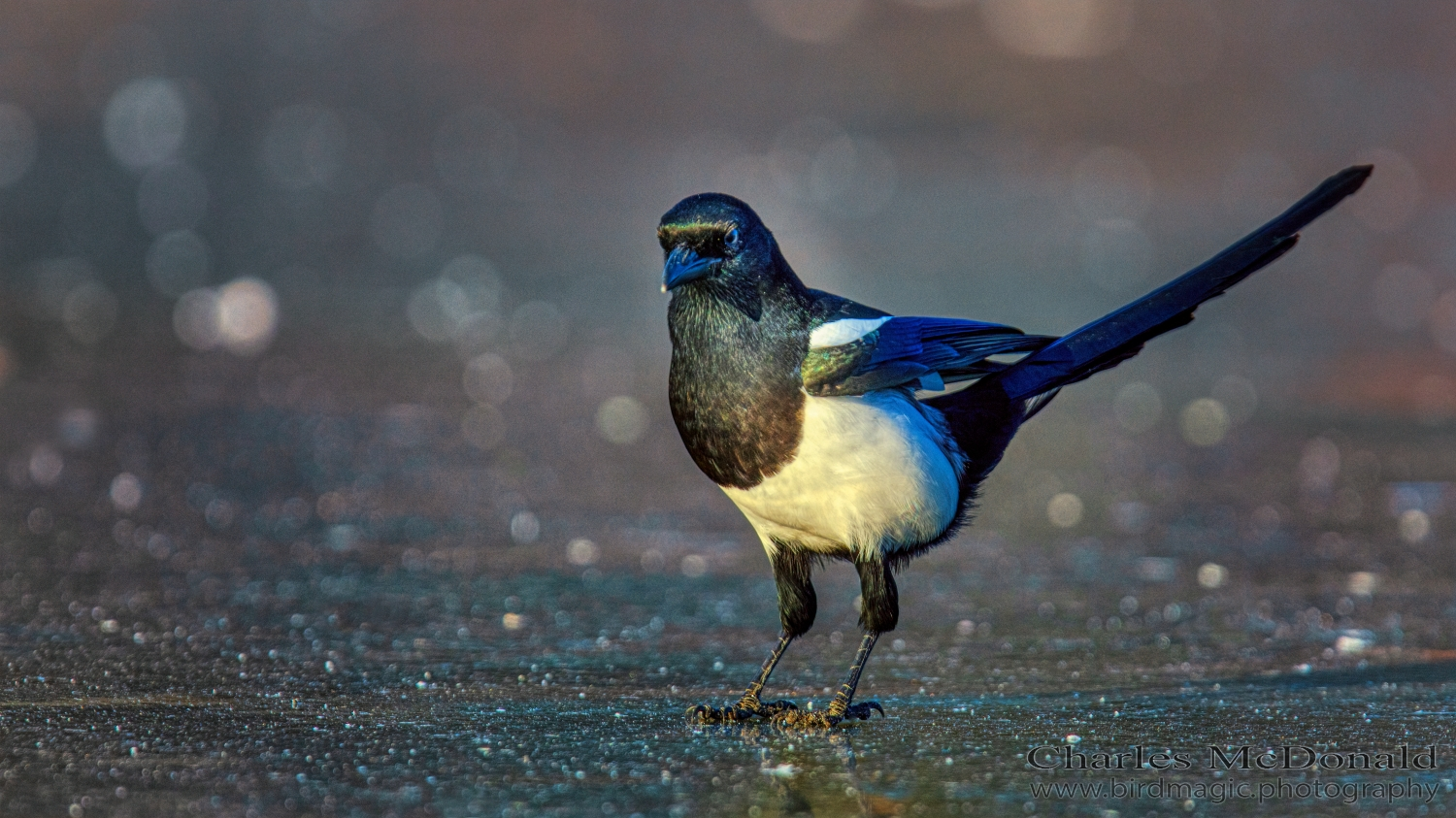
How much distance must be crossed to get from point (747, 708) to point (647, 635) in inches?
41.8

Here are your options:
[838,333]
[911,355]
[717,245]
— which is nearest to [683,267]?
[717,245]

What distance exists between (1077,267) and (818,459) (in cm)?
1152

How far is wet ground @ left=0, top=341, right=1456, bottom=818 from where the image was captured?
11.0ft

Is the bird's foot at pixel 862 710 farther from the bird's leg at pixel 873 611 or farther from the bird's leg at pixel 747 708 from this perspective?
the bird's leg at pixel 747 708

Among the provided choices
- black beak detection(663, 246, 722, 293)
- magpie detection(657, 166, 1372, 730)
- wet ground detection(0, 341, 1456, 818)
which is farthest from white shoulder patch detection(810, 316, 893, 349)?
A: wet ground detection(0, 341, 1456, 818)

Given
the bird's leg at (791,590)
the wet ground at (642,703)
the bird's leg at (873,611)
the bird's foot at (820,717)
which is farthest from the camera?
the bird's leg at (791,590)

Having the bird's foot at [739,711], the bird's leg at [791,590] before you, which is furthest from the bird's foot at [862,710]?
the bird's leg at [791,590]

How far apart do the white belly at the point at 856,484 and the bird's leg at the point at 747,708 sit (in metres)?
0.36

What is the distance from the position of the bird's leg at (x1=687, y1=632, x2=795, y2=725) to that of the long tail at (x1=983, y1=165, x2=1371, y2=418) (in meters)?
1.09

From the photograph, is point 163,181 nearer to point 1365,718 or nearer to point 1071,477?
point 1071,477

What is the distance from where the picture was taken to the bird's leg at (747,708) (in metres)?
3.99

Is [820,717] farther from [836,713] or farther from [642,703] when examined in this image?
[642,703]

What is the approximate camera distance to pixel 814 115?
1783 centimetres

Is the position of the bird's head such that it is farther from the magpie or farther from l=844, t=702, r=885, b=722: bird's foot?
l=844, t=702, r=885, b=722: bird's foot
